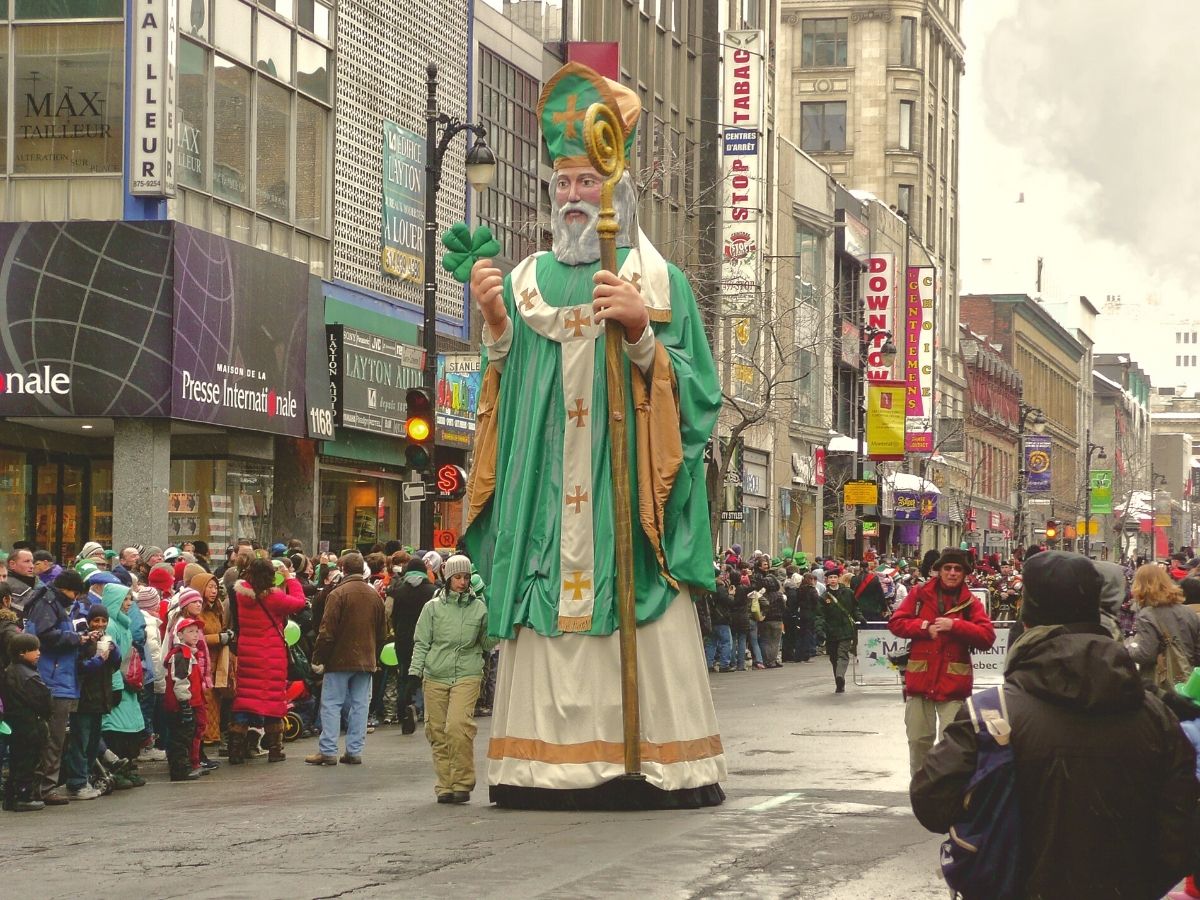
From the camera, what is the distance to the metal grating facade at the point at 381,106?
31.8 metres

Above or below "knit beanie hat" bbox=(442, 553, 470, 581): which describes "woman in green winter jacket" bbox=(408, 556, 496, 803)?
below

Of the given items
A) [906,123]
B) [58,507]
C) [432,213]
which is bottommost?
[58,507]

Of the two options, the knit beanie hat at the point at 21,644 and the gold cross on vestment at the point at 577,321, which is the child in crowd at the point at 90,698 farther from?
the gold cross on vestment at the point at 577,321

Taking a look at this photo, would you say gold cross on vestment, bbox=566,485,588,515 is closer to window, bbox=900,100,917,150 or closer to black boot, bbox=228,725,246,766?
black boot, bbox=228,725,246,766

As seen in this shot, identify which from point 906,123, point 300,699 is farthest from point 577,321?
point 906,123

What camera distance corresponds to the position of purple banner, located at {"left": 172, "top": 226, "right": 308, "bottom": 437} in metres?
26.5

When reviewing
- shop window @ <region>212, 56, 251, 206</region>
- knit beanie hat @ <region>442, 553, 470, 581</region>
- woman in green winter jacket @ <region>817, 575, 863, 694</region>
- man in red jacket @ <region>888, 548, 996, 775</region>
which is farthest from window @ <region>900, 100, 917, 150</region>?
man in red jacket @ <region>888, 548, 996, 775</region>

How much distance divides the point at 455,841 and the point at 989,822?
623 centimetres

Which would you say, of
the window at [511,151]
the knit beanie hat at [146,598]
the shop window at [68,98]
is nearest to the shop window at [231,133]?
the shop window at [68,98]

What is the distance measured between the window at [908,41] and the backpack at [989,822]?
74927 mm

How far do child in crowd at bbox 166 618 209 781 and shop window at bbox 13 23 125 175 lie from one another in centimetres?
1181

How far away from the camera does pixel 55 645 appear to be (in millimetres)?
14172

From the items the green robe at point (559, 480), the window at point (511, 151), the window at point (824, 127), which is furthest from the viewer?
the window at point (824, 127)

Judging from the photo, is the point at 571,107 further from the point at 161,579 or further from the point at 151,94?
the point at 151,94
